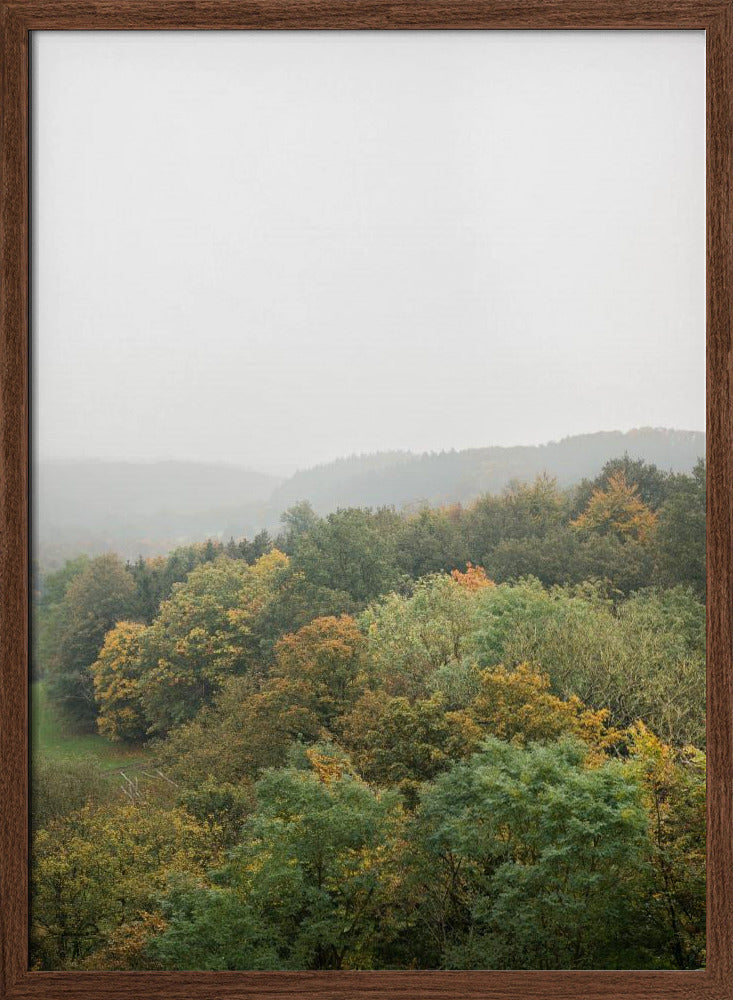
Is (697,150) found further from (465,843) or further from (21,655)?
(21,655)

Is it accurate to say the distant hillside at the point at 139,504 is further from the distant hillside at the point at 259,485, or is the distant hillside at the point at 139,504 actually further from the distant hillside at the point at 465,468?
the distant hillside at the point at 465,468

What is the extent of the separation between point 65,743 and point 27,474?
0.74 m

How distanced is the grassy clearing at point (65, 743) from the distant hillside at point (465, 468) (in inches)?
31.3

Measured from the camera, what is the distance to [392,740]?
273cm

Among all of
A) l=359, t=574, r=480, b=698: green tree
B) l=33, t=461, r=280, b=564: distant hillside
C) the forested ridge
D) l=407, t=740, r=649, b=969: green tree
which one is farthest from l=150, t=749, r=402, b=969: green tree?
l=33, t=461, r=280, b=564: distant hillside

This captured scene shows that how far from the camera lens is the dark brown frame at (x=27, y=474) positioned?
2.63m

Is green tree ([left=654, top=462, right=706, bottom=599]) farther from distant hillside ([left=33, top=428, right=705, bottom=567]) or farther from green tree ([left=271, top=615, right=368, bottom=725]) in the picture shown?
green tree ([left=271, top=615, right=368, bottom=725])

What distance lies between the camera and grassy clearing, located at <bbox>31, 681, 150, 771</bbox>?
107 inches

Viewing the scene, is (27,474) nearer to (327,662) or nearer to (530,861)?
(327,662)

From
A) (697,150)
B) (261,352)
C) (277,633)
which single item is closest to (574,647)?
(277,633)

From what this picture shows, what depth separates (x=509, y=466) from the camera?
9.06ft

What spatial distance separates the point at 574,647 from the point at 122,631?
1244 millimetres

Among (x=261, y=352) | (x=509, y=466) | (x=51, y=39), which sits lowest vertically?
(x=509, y=466)

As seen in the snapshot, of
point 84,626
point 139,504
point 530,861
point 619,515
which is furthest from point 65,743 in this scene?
point 619,515
